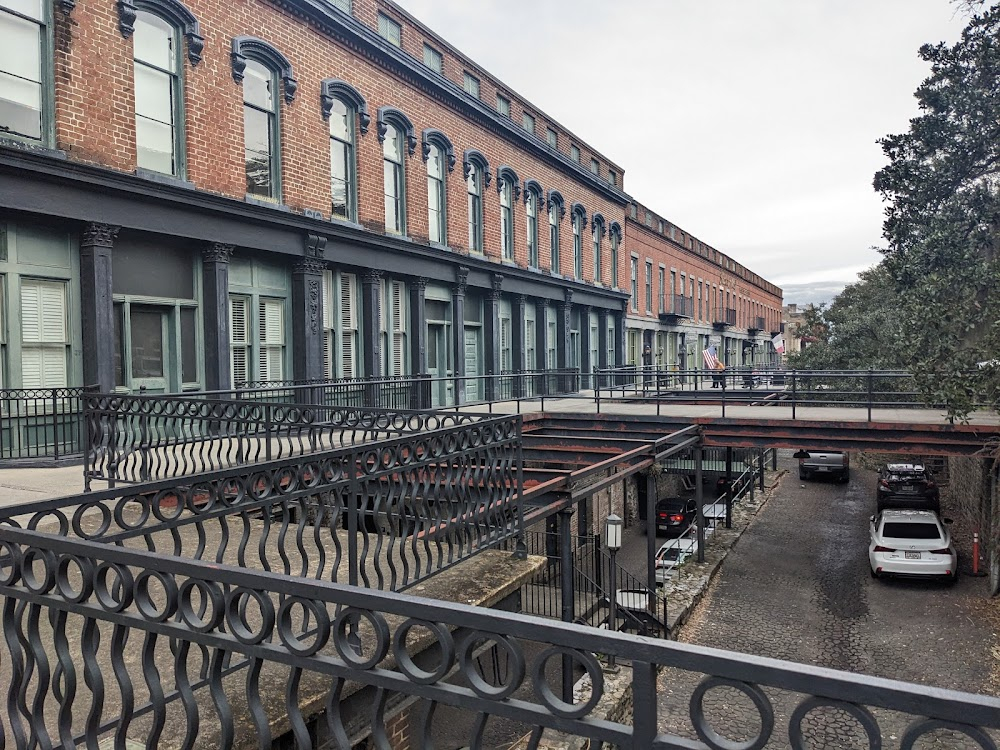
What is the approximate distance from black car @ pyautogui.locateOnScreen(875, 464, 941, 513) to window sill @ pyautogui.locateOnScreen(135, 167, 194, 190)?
22908 millimetres

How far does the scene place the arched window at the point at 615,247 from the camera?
3531 cm

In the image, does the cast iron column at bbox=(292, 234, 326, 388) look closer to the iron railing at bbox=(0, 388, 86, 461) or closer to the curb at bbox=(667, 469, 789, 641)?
the iron railing at bbox=(0, 388, 86, 461)

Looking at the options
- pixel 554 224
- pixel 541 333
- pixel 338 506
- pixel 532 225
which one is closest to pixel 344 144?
pixel 532 225

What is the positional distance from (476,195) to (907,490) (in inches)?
704

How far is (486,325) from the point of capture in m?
25.0

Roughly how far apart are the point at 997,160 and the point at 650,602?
1196 centimetres

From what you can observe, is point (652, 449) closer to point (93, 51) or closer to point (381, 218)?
point (381, 218)

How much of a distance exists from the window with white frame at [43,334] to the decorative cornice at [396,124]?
9833 mm

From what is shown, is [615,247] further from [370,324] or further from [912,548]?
[912,548]

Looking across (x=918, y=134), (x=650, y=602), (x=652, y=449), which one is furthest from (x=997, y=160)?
(x=650, y=602)

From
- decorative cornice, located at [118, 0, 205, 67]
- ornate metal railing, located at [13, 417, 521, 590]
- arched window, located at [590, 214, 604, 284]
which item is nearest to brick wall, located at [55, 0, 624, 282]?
decorative cornice, located at [118, 0, 205, 67]

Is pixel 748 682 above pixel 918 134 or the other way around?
the other way around

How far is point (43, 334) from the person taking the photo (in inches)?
469

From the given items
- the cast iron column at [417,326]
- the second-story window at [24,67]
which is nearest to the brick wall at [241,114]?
the second-story window at [24,67]
